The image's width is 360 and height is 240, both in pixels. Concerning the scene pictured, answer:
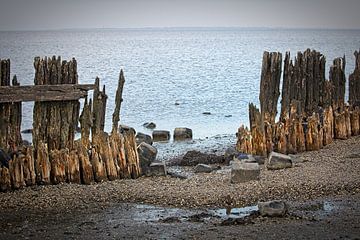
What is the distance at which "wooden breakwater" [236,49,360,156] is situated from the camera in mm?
16906

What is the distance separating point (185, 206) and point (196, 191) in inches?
40.2

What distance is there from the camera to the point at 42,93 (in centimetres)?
1368

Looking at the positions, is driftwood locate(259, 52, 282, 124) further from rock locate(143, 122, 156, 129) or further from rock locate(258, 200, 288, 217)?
rock locate(143, 122, 156, 129)

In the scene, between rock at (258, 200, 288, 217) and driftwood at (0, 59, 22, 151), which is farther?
driftwood at (0, 59, 22, 151)

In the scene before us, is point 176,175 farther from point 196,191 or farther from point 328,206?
point 328,206

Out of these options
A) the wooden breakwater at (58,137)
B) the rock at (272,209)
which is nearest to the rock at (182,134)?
the wooden breakwater at (58,137)

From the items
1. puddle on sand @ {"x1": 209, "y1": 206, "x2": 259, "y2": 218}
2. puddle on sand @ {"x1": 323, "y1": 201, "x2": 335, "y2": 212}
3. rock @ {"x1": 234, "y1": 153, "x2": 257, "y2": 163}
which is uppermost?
rock @ {"x1": 234, "y1": 153, "x2": 257, "y2": 163}

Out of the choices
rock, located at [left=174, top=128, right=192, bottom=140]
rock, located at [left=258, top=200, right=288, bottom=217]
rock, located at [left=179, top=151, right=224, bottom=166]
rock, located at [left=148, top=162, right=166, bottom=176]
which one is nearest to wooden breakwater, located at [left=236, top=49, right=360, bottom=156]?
rock, located at [left=179, top=151, right=224, bottom=166]

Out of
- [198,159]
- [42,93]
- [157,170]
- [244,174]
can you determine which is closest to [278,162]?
[244,174]

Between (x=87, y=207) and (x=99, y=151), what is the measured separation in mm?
2280

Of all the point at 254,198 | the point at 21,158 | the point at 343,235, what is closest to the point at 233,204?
the point at 254,198

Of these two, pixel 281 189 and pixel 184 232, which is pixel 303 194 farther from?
pixel 184 232

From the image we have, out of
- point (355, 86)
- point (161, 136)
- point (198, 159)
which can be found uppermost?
point (355, 86)

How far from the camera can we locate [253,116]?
55.8 feet
